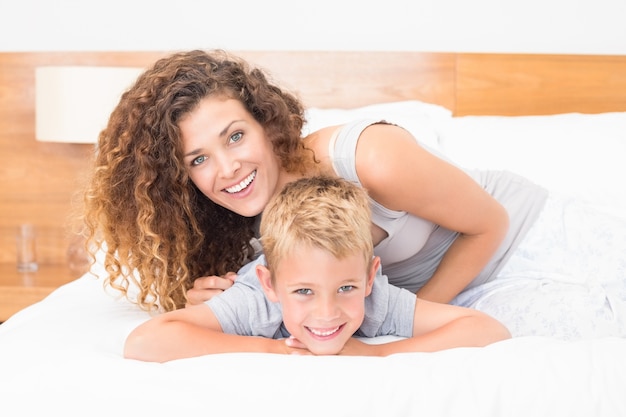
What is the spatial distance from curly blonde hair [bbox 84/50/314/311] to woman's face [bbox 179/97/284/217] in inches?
1.0

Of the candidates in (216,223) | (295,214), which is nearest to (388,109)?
(216,223)

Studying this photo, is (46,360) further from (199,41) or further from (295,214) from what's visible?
(199,41)

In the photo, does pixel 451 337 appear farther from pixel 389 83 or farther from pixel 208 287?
pixel 389 83

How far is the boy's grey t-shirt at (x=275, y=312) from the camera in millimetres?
1501

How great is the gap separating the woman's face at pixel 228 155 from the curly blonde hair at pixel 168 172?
2cm

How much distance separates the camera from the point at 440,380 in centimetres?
106

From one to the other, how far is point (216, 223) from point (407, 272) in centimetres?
48

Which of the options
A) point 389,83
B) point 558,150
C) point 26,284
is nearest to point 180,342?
point 558,150

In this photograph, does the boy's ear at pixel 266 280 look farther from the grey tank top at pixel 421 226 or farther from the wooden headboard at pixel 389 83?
the wooden headboard at pixel 389 83

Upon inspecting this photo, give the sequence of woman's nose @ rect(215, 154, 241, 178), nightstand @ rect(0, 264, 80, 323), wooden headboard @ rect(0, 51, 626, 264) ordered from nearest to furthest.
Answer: woman's nose @ rect(215, 154, 241, 178), nightstand @ rect(0, 264, 80, 323), wooden headboard @ rect(0, 51, 626, 264)

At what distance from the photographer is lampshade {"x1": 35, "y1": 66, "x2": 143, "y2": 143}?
275 cm

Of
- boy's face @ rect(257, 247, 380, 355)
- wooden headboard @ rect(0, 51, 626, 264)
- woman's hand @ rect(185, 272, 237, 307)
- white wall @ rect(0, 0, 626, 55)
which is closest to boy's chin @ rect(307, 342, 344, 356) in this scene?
boy's face @ rect(257, 247, 380, 355)

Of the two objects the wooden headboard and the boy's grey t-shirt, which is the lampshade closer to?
the wooden headboard

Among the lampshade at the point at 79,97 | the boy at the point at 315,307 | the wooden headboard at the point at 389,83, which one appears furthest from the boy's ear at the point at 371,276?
the lampshade at the point at 79,97
